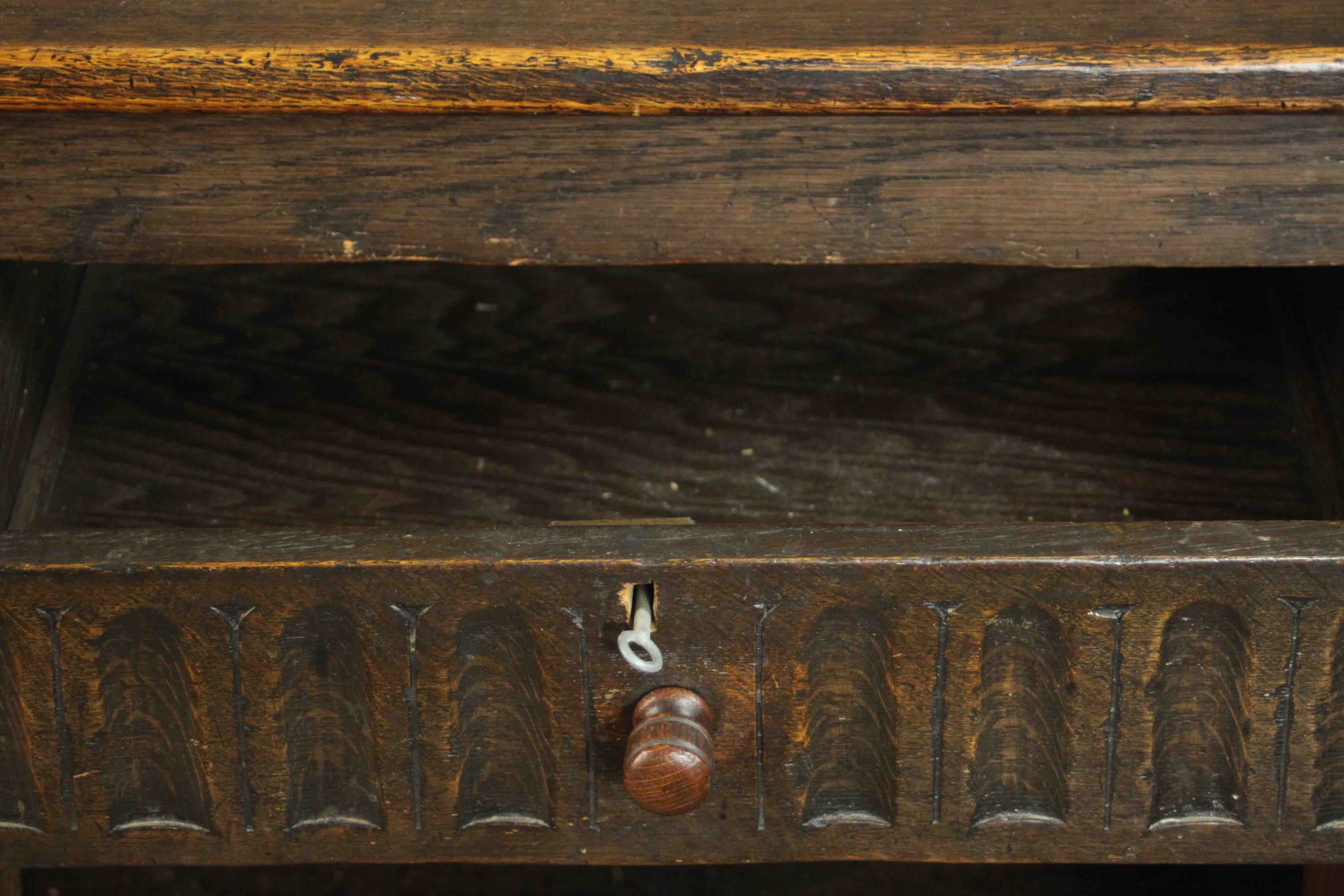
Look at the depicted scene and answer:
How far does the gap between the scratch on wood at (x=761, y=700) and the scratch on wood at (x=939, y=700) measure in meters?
0.08

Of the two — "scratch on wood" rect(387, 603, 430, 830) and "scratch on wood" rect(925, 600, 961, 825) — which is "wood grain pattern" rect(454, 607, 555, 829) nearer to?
"scratch on wood" rect(387, 603, 430, 830)

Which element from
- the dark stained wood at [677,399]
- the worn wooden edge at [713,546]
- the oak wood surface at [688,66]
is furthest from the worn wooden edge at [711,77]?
the dark stained wood at [677,399]

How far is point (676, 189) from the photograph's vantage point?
0.68 metres

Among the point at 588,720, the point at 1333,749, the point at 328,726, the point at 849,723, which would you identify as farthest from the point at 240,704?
the point at 1333,749

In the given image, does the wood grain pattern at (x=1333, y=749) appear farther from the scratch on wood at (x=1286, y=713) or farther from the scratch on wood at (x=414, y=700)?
the scratch on wood at (x=414, y=700)

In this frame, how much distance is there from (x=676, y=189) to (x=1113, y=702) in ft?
1.13

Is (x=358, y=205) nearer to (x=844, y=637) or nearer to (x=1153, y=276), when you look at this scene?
(x=844, y=637)

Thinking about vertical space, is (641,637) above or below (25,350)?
below

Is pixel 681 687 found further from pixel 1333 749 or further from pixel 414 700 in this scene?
pixel 1333 749

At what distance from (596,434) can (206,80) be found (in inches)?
16.5

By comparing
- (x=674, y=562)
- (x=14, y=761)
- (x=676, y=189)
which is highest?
(x=676, y=189)

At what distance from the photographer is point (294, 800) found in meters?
0.75

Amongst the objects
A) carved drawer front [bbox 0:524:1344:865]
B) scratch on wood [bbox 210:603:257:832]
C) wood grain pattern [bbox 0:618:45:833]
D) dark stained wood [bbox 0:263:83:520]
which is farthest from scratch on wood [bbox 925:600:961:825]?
dark stained wood [bbox 0:263:83:520]

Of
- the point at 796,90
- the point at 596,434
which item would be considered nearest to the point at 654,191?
the point at 796,90
